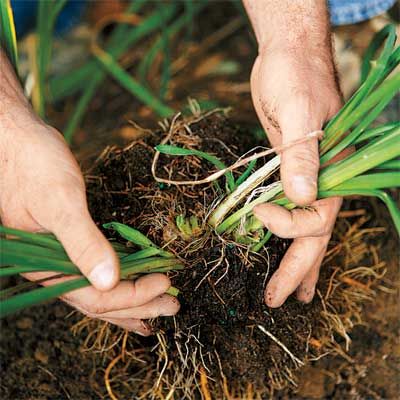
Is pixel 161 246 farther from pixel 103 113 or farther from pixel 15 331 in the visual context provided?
pixel 103 113

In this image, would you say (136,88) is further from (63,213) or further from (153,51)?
(63,213)

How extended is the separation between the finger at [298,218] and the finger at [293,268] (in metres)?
0.04

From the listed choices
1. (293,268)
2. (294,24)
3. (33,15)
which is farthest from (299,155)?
(33,15)

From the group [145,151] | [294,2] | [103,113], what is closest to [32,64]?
[103,113]

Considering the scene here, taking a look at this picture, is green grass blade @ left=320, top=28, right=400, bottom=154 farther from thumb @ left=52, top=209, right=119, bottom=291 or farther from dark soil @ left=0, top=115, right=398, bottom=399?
thumb @ left=52, top=209, right=119, bottom=291

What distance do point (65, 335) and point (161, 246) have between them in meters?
0.41

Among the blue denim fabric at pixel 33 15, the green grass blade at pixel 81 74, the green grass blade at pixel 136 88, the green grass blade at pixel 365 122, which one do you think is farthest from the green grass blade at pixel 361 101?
the blue denim fabric at pixel 33 15

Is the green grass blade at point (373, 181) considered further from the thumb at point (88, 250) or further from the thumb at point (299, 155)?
the thumb at point (88, 250)

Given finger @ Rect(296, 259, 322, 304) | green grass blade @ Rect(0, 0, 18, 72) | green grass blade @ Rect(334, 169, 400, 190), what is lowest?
finger @ Rect(296, 259, 322, 304)

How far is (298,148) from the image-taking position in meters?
1.00

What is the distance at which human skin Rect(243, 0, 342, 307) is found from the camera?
999 millimetres

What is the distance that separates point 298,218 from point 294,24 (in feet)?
1.30

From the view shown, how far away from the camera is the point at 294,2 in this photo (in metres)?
1.22

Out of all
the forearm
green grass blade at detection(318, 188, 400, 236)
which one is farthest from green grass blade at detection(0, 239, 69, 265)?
the forearm
